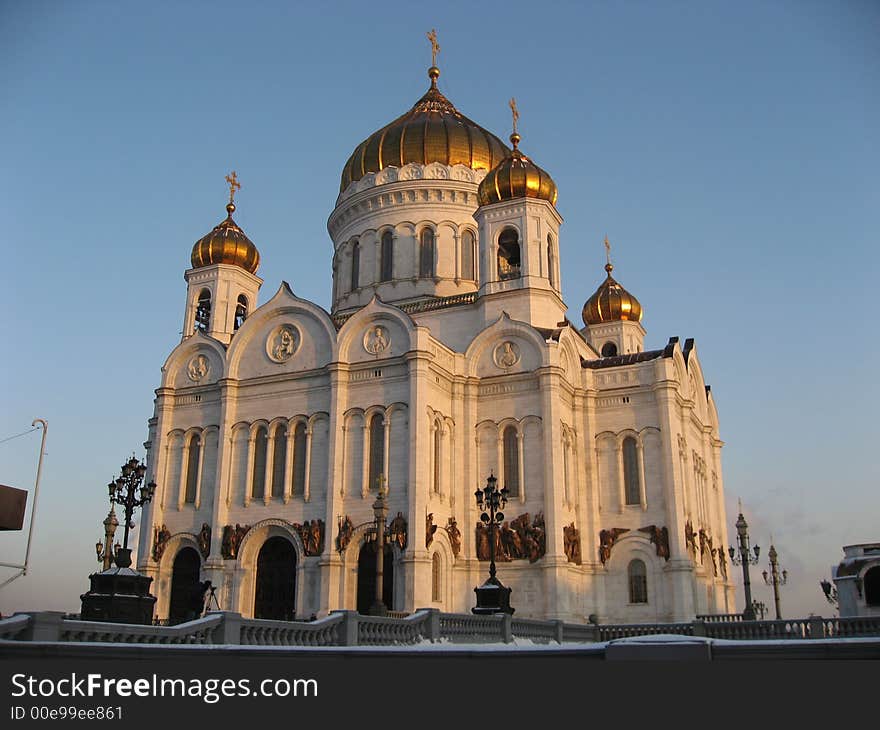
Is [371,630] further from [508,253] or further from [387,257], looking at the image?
[387,257]

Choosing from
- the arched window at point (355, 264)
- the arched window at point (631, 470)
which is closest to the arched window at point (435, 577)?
the arched window at point (631, 470)

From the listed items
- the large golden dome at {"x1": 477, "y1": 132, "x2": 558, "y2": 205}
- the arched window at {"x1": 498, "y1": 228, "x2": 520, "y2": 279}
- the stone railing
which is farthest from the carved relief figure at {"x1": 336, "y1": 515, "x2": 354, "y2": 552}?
the large golden dome at {"x1": 477, "y1": 132, "x2": 558, "y2": 205}

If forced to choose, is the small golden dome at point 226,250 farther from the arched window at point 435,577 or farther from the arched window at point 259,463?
the arched window at point 435,577

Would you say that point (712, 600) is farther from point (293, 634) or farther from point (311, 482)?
point (293, 634)

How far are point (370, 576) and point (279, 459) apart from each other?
5.75 metres

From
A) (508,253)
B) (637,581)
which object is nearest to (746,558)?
(637,581)

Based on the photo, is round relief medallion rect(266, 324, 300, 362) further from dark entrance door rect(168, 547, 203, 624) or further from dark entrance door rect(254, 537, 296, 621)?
dark entrance door rect(168, 547, 203, 624)

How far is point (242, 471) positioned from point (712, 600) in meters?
18.5

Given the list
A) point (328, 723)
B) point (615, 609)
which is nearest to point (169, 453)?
point (615, 609)

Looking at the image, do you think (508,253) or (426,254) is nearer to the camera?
(508,253)

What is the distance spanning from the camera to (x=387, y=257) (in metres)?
39.6

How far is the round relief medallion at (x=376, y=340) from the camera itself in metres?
31.0

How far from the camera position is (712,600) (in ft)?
109

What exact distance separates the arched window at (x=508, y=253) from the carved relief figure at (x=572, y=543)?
10.2 meters
